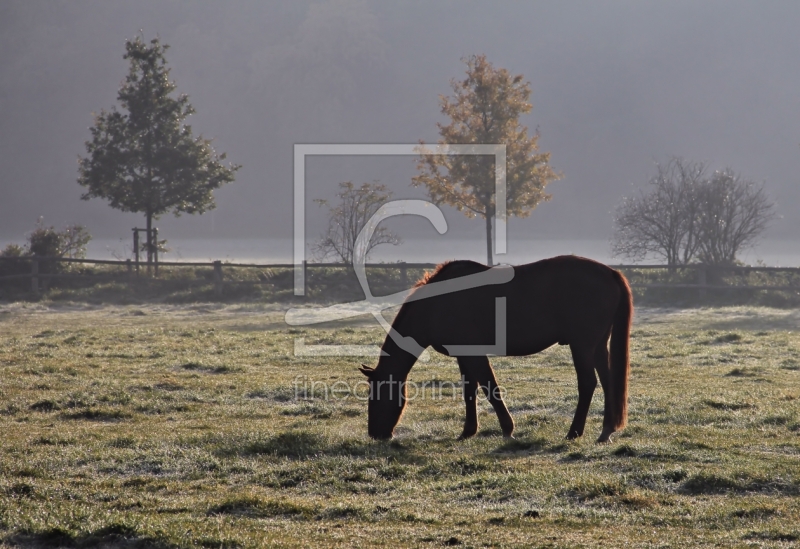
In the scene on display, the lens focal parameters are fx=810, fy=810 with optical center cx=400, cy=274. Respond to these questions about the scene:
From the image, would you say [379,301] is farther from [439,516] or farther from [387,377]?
[439,516]

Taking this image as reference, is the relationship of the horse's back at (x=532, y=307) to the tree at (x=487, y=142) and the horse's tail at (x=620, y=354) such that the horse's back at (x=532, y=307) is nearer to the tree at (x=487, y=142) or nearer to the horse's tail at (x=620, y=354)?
the horse's tail at (x=620, y=354)

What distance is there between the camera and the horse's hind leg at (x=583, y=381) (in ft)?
27.0

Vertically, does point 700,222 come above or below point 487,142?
below

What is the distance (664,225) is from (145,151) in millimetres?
21697

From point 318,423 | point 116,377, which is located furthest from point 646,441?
point 116,377

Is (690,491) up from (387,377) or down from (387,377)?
down

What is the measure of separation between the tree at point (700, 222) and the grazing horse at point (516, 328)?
24338 millimetres

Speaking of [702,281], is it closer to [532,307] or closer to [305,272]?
[305,272]

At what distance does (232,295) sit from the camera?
2970 cm

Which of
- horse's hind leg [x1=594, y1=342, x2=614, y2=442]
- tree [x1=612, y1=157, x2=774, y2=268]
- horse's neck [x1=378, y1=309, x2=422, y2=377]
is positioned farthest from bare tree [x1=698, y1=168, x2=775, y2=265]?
horse's neck [x1=378, y1=309, x2=422, y2=377]

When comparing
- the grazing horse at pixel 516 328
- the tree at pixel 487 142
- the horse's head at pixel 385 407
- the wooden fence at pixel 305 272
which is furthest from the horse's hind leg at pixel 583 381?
the tree at pixel 487 142

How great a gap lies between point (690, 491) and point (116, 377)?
9.43m

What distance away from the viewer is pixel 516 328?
8391mm

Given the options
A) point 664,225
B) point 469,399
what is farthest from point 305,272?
point 469,399
